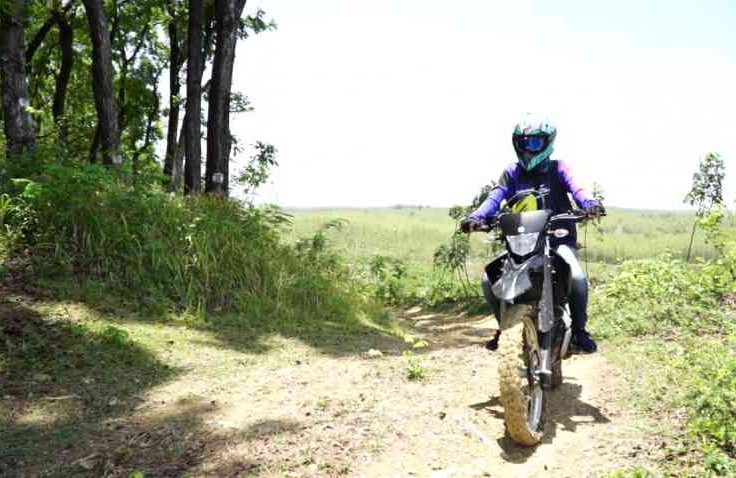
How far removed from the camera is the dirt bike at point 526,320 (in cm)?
411

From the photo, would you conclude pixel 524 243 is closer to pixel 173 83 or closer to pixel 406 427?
pixel 406 427

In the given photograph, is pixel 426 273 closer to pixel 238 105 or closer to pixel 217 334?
pixel 238 105

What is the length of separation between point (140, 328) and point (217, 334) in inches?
36.4

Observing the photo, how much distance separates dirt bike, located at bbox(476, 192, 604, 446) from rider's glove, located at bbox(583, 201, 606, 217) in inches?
1.7

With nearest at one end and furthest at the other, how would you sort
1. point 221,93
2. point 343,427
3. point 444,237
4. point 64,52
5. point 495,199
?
point 343,427
point 495,199
point 221,93
point 64,52
point 444,237

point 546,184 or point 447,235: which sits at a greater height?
point 546,184

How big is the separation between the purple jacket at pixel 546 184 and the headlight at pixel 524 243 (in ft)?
2.24

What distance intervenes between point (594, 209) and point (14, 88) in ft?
31.7

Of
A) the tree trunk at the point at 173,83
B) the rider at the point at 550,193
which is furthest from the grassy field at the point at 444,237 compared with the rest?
the rider at the point at 550,193

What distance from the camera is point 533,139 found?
502 cm

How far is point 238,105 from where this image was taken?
62.5 feet

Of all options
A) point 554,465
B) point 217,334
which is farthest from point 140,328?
point 554,465

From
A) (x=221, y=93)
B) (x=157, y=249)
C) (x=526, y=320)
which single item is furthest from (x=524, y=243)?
(x=221, y=93)

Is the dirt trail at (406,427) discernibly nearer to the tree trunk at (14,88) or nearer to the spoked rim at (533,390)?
the spoked rim at (533,390)
